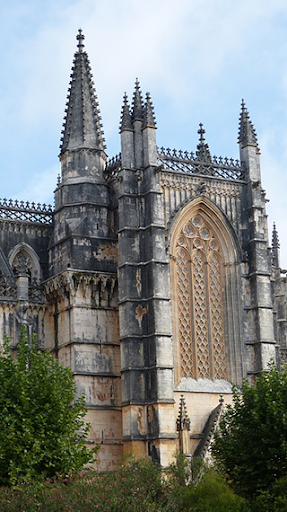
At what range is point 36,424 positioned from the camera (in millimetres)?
28188

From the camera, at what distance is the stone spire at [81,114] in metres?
42.1

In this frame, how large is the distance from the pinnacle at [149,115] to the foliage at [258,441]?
521 inches

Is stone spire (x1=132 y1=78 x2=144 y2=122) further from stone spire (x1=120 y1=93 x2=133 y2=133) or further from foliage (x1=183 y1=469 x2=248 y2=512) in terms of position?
foliage (x1=183 y1=469 x2=248 y2=512)

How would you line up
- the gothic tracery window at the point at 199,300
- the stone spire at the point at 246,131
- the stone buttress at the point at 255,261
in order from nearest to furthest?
1. the gothic tracery window at the point at 199,300
2. the stone buttress at the point at 255,261
3. the stone spire at the point at 246,131

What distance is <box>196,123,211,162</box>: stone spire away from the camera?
42219 mm

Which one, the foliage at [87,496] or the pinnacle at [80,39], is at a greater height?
the pinnacle at [80,39]

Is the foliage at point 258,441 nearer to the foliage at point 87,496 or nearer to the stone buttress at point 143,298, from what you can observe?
the foliage at point 87,496

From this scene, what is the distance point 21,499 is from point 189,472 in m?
9.77

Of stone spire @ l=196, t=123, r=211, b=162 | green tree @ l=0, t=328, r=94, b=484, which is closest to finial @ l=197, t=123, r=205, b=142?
stone spire @ l=196, t=123, r=211, b=162

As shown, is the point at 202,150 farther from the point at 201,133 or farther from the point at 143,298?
the point at 143,298

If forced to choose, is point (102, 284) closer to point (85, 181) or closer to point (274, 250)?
point (85, 181)

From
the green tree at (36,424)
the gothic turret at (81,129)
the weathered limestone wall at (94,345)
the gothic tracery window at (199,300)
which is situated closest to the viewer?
the green tree at (36,424)

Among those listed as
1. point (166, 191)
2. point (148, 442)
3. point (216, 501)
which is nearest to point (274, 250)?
point (166, 191)

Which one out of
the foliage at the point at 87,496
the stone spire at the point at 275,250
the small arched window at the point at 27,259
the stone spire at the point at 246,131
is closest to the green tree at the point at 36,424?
the foliage at the point at 87,496
